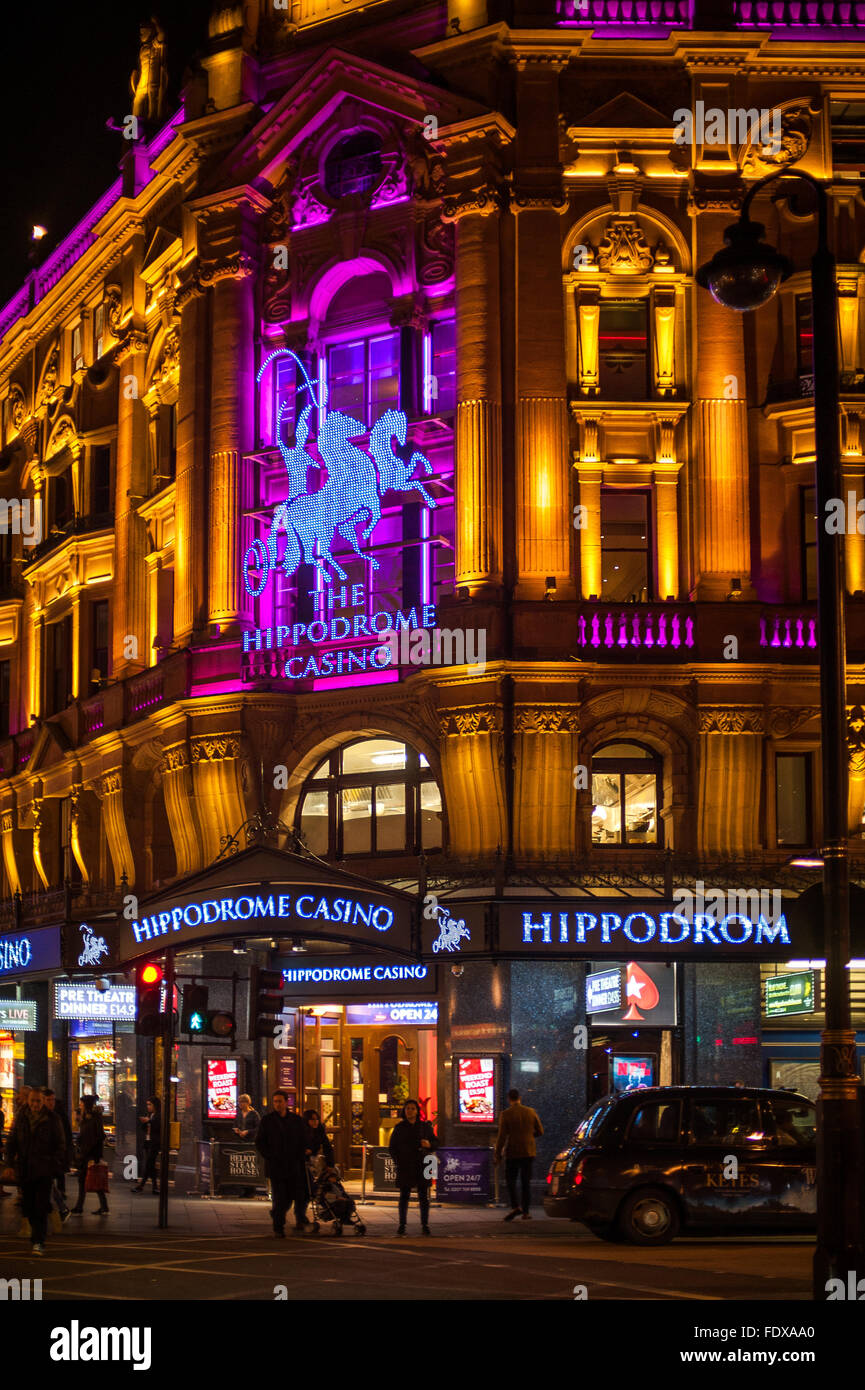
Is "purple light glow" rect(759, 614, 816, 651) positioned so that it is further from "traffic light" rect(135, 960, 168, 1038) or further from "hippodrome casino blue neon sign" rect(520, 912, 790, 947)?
"traffic light" rect(135, 960, 168, 1038)

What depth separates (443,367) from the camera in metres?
32.7

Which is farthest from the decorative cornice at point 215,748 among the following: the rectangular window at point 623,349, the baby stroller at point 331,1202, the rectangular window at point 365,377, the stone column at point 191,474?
the baby stroller at point 331,1202

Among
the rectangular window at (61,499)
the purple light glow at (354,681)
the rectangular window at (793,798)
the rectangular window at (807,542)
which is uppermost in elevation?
the rectangular window at (61,499)

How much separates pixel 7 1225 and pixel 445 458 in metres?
15.0

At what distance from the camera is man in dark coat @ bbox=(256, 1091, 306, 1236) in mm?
22906

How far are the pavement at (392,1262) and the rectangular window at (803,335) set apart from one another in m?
15.3

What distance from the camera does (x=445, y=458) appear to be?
32.1 meters

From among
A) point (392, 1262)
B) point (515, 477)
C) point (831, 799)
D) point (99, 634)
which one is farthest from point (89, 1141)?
point (831, 799)

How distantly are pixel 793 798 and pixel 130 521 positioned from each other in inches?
634

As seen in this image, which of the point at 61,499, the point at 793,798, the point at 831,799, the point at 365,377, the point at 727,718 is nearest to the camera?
the point at 831,799

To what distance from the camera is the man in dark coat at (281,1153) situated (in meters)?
22.9

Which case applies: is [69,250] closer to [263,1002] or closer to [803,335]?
[803,335]

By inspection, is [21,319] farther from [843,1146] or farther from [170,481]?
[843,1146]

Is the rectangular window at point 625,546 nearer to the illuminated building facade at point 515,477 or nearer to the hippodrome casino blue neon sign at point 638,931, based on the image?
the illuminated building facade at point 515,477
